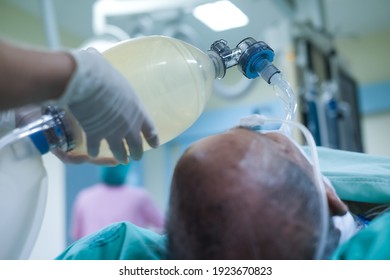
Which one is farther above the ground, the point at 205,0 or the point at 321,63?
the point at 205,0

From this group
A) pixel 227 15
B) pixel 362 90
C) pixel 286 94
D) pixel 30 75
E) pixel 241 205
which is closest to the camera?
pixel 30 75

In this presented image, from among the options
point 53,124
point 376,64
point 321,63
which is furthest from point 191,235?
point 376,64

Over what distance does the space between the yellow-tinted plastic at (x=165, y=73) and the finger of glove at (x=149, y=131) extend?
69 millimetres

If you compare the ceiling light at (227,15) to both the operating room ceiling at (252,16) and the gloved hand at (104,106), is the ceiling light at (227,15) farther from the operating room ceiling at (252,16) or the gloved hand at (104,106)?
the gloved hand at (104,106)

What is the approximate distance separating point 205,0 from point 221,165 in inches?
55.0

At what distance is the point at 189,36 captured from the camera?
6.72 ft

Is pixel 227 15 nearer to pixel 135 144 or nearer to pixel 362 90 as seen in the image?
pixel 135 144

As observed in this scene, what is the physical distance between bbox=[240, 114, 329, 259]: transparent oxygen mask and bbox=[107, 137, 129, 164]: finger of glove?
188 mm

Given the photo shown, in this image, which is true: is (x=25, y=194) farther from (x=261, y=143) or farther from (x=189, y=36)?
(x=189, y=36)

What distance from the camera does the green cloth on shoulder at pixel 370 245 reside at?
588mm

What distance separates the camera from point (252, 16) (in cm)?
132

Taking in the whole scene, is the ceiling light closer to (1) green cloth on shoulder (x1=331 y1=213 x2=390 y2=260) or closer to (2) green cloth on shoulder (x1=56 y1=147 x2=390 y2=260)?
(2) green cloth on shoulder (x1=56 y1=147 x2=390 y2=260)

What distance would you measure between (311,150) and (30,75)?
402 millimetres

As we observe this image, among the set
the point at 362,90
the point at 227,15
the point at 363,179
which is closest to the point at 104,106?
the point at 363,179
